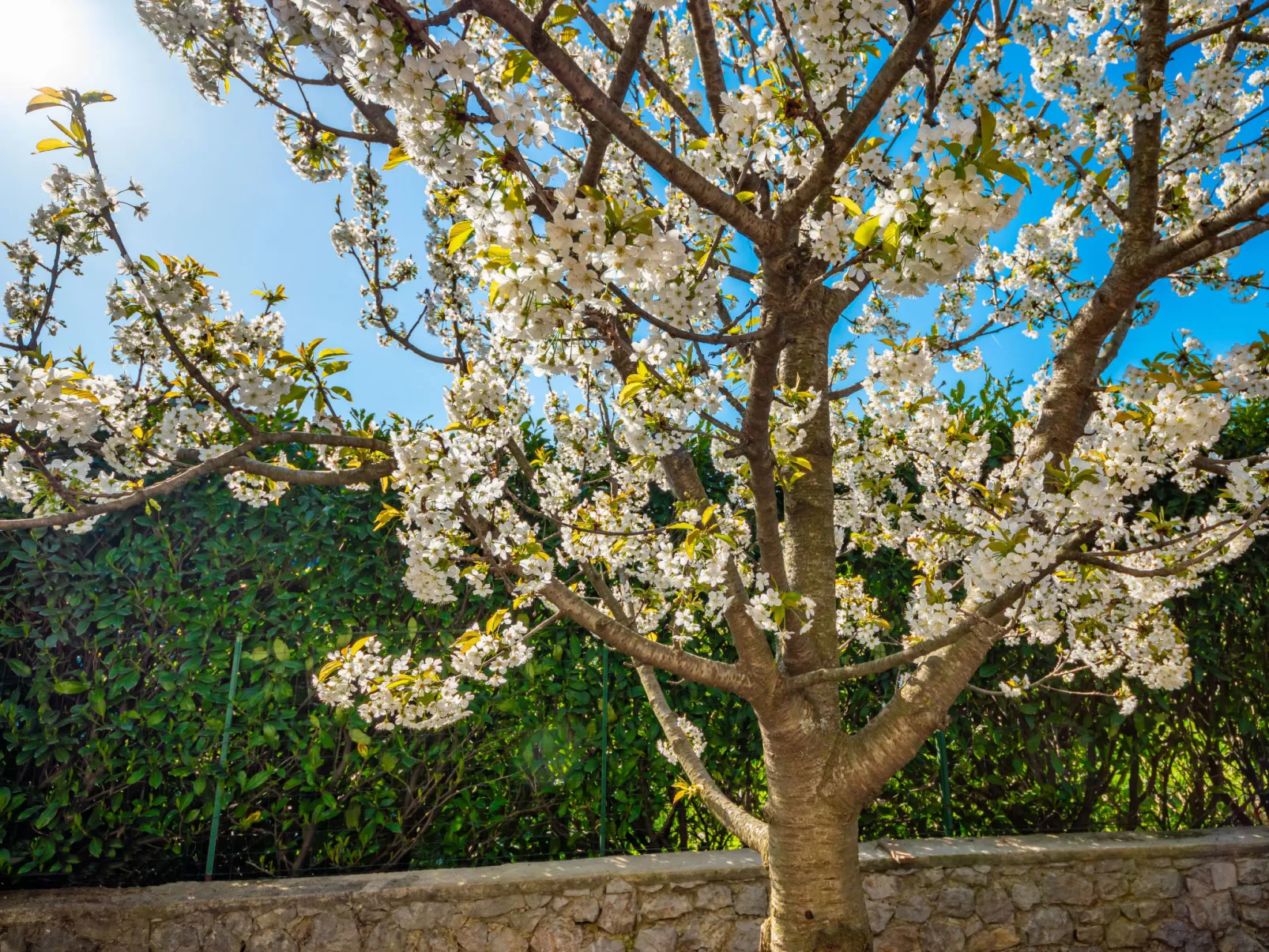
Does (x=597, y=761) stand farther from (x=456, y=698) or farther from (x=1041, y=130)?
(x=1041, y=130)

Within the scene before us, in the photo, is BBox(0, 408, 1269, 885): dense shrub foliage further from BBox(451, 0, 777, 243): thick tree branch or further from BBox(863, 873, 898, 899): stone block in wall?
BBox(451, 0, 777, 243): thick tree branch

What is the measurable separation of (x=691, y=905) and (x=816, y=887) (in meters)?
0.89

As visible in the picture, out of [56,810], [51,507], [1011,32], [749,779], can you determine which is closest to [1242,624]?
[749,779]

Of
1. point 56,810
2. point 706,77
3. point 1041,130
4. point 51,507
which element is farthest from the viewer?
point 1041,130

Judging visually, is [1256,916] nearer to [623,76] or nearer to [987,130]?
[987,130]

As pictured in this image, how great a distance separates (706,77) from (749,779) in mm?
3020

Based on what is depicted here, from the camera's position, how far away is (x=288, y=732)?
3078mm

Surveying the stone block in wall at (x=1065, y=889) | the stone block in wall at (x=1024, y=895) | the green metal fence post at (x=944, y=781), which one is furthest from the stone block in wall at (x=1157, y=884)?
the green metal fence post at (x=944, y=781)

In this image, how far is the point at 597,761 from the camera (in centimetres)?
333

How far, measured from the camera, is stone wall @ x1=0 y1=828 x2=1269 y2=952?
270cm

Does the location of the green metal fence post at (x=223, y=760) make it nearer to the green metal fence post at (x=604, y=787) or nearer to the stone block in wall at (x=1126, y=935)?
the green metal fence post at (x=604, y=787)

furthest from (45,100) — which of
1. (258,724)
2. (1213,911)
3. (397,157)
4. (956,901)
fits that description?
(1213,911)

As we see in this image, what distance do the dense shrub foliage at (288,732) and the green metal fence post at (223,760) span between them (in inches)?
1.6

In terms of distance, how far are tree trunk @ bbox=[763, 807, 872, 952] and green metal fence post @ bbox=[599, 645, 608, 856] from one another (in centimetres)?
101
